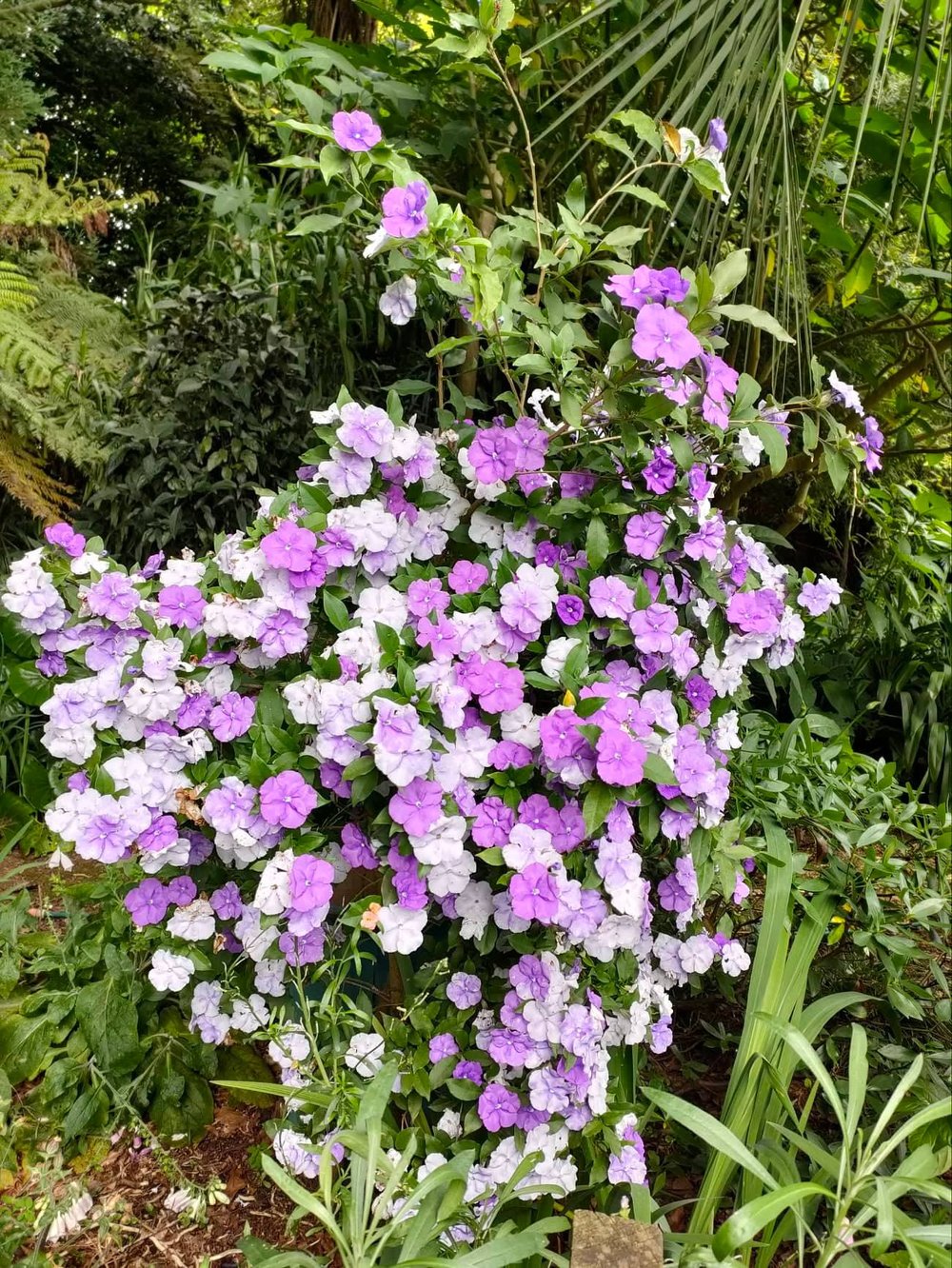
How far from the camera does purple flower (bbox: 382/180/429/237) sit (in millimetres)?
1027

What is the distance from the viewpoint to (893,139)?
186cm

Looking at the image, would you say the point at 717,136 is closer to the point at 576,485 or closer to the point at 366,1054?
the point at 576,485

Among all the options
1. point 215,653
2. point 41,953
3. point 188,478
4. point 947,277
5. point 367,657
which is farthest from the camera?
point 188,478

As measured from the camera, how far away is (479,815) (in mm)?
1060

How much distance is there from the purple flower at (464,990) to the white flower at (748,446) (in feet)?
2.68

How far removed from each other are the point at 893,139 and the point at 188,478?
A: 183cm

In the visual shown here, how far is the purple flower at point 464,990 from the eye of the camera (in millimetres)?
1159

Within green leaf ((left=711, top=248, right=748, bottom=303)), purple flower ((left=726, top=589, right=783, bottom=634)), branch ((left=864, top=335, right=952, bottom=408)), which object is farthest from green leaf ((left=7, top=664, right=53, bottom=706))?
branch ((left=864, top=335, right=952, bottom=408))

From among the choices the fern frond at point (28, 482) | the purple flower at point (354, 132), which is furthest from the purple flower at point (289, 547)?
the fern frond at point (28, 482)

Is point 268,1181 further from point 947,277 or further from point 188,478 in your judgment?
point 947,277

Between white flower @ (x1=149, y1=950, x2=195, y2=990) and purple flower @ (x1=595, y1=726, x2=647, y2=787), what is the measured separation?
643mm

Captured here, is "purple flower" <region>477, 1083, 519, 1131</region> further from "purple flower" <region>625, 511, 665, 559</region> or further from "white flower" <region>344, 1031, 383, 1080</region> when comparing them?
"purple flower" <region>625, 511, 665, 559</region>

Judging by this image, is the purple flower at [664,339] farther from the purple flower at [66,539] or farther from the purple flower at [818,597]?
the purple flower at [66,539]

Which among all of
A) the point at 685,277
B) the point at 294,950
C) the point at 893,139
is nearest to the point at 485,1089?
the point at 294,950
